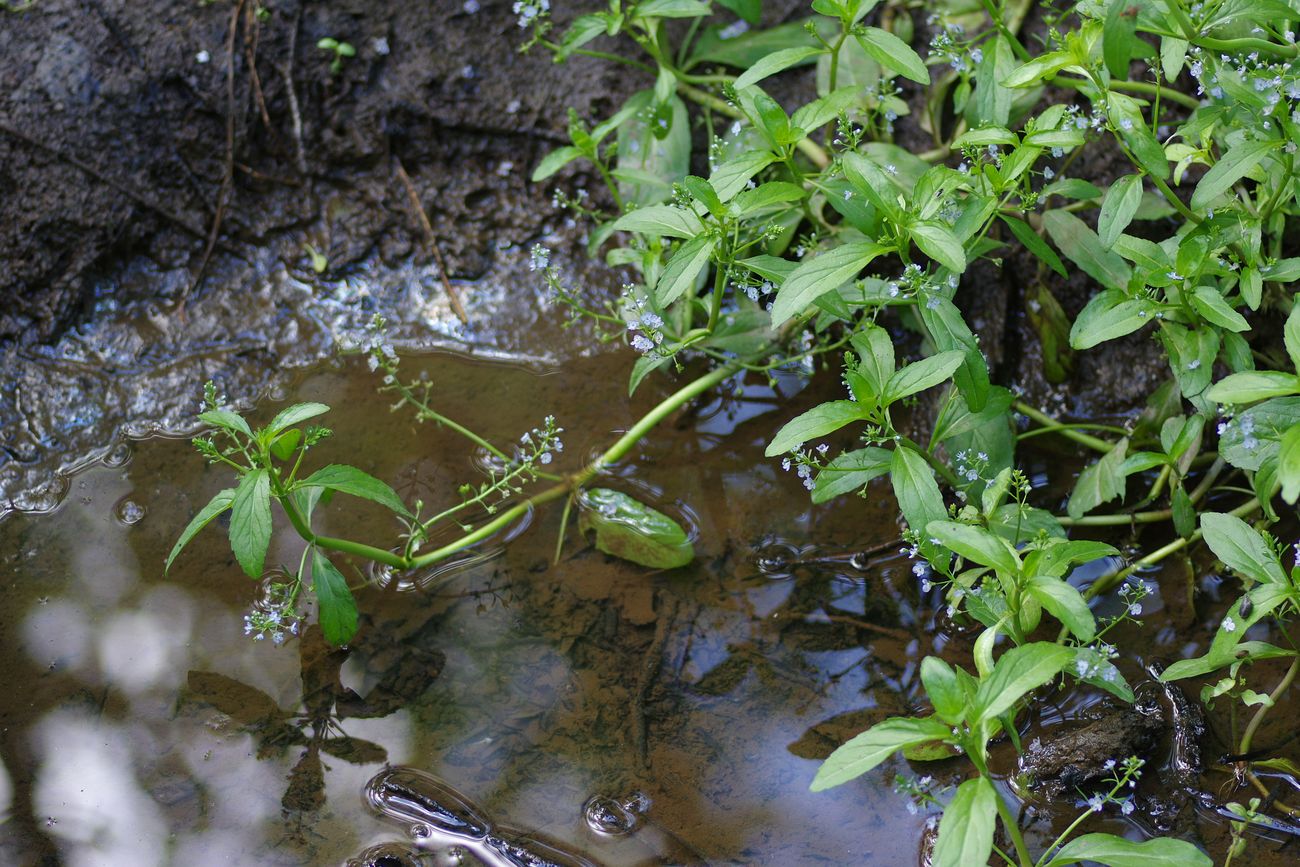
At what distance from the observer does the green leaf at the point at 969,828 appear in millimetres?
1817

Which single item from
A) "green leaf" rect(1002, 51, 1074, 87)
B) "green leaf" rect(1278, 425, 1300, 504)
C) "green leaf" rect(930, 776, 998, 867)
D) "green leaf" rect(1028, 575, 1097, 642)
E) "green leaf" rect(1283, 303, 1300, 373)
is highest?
"green leaf" rect(1002, 51, 1074, 87)

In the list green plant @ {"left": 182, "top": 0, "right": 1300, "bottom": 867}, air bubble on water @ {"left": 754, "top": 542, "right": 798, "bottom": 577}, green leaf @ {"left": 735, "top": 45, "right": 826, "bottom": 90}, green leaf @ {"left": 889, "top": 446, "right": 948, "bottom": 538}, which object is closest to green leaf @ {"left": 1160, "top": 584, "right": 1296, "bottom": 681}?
green plant @ {"left": 182, "top": 0, "right": 1300, "bottom": 867}

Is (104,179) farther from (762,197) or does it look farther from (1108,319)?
(1108,319)

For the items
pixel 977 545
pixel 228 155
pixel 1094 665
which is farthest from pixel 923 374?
pixel 228 155

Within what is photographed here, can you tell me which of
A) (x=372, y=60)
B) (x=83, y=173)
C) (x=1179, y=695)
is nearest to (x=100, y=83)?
(x=83, y=173)

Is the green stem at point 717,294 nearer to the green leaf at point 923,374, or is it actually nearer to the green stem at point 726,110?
the green leaf at point 923,374

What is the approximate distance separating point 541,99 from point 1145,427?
221 cm

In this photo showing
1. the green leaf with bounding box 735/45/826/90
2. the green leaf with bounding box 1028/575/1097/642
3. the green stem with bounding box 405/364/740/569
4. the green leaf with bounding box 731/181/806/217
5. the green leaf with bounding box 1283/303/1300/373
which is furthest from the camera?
the green stem with bounding box 405/364/740/569

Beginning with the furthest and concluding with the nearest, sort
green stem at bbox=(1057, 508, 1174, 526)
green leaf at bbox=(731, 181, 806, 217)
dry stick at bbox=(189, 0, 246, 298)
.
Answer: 1. dry stick at bbox=(189, 0, 246, 298)
2. green stem at bbox=(1057, 508, 1174, 526)
3. green leaf at bbox=(731, 181, 806, 217)

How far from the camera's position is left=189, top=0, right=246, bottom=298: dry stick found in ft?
12.0

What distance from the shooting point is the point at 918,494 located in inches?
95.0

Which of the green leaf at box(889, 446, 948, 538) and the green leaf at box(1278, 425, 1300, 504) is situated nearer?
the green leaf at box(1278, 425, 1300, 504)

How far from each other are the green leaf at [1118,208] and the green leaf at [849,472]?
0.70 m

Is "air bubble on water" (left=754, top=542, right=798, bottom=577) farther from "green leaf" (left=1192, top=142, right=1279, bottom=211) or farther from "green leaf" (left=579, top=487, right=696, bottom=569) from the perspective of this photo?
"green leaf" (left=1192, top=142, right=1279, bottom=211)
